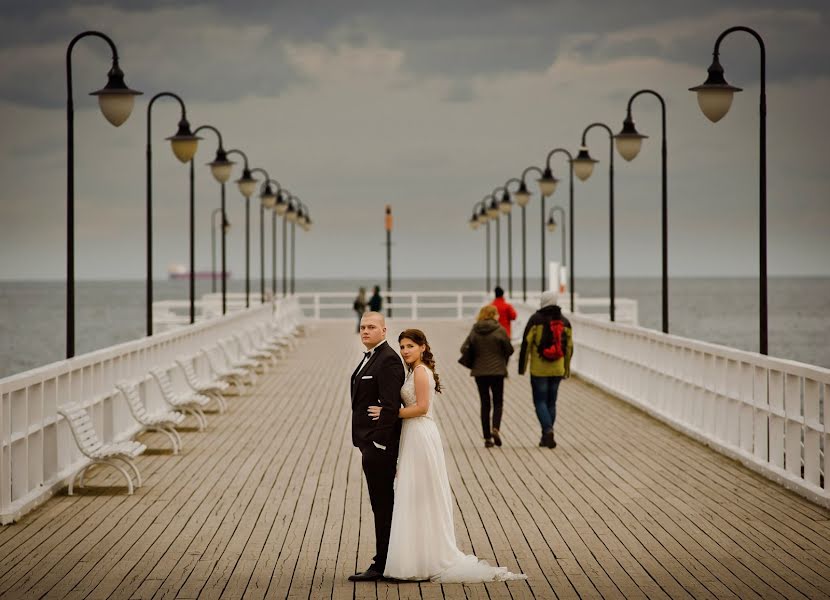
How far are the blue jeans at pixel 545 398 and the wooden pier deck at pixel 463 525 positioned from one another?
0.35 meters

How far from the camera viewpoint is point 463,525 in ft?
32.6

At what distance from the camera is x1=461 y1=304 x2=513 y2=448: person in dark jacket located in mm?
14406

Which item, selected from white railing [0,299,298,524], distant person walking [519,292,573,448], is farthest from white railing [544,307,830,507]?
white railing [0,299,298,524]

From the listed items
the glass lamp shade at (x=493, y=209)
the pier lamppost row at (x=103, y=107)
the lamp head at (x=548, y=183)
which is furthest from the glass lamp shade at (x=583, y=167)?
the glass lamp shade at (x=493, y=209)

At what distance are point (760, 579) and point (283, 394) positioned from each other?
45.3ft

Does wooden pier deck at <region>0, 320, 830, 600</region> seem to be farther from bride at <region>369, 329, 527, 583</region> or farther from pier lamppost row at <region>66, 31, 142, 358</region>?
pier lamppost row at <region>66, 31, 142, 358</region>

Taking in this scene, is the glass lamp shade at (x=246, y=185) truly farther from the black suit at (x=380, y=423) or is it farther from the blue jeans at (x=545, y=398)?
the black suit at (x=380, y=423)

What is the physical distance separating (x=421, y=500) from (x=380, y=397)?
684mm

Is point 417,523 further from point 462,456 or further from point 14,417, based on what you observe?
point 462,456

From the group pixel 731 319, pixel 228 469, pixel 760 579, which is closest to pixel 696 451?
pixel 228 469

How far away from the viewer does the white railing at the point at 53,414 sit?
33.4 feet

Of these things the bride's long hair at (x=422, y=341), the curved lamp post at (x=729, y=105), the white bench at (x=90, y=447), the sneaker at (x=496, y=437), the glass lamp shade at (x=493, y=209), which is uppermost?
the glass lamp shade at (x=493, y=209)

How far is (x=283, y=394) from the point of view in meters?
21.2

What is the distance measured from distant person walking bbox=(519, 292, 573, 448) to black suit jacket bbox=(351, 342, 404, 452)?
643cm
